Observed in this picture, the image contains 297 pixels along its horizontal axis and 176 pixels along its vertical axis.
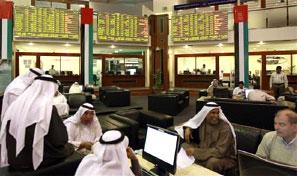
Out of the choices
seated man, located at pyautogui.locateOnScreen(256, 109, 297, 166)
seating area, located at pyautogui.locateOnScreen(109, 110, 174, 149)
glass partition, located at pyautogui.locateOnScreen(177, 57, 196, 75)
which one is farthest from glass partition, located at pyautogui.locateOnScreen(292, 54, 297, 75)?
seated man, located at pyautogui.locateOnScreen(256, 109, 297, 166)

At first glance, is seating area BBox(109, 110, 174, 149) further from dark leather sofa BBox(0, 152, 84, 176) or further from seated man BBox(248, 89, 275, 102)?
seated man BBox(248, 89, 275, 102)

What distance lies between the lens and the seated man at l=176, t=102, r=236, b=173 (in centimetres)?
380

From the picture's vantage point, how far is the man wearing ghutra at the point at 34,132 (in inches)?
123

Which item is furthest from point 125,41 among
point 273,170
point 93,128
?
point 273,170

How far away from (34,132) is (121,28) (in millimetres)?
10897

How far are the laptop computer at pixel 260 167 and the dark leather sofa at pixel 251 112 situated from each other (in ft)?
16.3

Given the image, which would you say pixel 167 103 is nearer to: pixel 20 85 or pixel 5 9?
pixel 5 9

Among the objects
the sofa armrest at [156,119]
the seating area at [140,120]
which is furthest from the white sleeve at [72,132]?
the sofa armrest at [156,119]

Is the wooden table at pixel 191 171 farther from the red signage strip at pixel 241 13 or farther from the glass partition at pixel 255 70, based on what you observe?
the glass partition at pixel 255 70

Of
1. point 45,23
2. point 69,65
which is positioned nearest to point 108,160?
point 45,23

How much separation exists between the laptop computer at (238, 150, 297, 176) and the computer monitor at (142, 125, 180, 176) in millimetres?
710

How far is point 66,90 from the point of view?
1068 cm

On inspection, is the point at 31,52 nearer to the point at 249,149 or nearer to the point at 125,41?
the point at 125,41

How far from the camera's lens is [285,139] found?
9.70 feet
